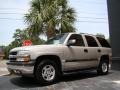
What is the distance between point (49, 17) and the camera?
2181 centimetres

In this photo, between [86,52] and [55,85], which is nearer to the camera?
[55,85]

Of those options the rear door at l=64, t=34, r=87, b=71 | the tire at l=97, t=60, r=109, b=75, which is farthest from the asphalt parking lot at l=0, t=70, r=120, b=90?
the tire at l=97, t=60, r=109, b=75

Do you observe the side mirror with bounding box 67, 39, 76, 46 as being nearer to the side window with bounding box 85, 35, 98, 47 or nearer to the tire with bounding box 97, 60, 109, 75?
the side window with bounding box 85, 35, 98, 47

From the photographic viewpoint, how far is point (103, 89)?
9328 mm

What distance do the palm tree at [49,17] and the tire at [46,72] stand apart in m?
10.9

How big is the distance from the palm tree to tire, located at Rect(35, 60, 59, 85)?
429 inches

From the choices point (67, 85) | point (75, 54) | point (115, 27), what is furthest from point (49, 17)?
point (67, 85)

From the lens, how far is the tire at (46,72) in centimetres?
995

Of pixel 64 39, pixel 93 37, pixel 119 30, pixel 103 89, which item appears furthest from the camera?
pixel 119 30

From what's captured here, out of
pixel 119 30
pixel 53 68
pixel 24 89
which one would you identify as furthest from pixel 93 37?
pixel 119 30

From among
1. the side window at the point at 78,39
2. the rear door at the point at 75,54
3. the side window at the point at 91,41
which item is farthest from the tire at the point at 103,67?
the side window at the point at 78,39

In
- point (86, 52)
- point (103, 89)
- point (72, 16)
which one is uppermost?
point (72, 16)

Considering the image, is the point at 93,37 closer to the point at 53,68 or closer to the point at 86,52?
the point at 86,52

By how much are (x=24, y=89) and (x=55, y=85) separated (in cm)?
123
